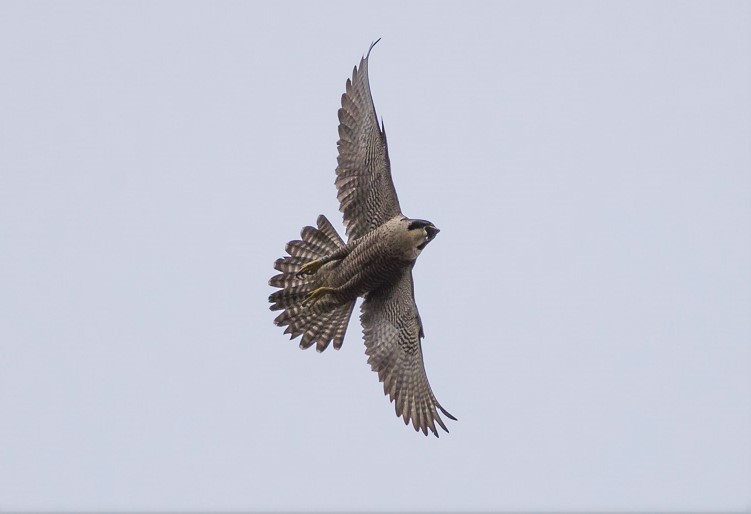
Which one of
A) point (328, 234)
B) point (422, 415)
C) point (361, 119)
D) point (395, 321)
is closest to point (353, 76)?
point (361, 119)

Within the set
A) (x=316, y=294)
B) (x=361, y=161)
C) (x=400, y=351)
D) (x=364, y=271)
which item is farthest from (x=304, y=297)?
(x=361, y=161)

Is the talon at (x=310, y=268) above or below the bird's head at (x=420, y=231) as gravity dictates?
below

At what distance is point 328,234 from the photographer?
1861cm

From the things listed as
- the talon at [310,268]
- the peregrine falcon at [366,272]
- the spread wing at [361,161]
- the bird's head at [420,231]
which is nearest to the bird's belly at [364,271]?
the peregrine falcon at [366,272]

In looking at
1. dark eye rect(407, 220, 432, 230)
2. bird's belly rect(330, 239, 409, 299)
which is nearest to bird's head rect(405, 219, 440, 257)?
dark eye rect(407, 220, 432, 230)

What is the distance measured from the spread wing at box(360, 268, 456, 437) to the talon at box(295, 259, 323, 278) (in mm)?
824

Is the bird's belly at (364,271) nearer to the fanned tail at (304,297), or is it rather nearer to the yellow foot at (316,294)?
the yellow foot at (316,294)

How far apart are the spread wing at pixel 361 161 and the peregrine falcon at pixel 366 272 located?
1cm

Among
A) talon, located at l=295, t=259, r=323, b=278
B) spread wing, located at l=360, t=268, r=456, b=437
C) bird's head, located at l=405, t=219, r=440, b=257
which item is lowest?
spread wing, located at l=360, t=268, r=456, b=437

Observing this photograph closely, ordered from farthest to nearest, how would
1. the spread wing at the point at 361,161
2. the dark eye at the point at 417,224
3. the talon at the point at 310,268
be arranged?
the talon at the point at 310,268 < the spread wing at the point at 361,161 < the dark eye at the point at 417,224

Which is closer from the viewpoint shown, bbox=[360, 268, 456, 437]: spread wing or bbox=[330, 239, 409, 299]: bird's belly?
bbox=[330, 239, 409, 299]: bird's belly

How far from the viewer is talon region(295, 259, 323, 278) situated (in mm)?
18141

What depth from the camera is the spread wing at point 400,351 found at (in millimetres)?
18359

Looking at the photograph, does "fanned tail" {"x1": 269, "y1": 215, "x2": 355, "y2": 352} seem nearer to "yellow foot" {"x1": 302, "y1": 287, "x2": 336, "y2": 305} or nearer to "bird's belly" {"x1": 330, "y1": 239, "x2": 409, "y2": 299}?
"yellow foot" {"x1": 302, "y1": 287, "x2": 336, "y2": 305}
